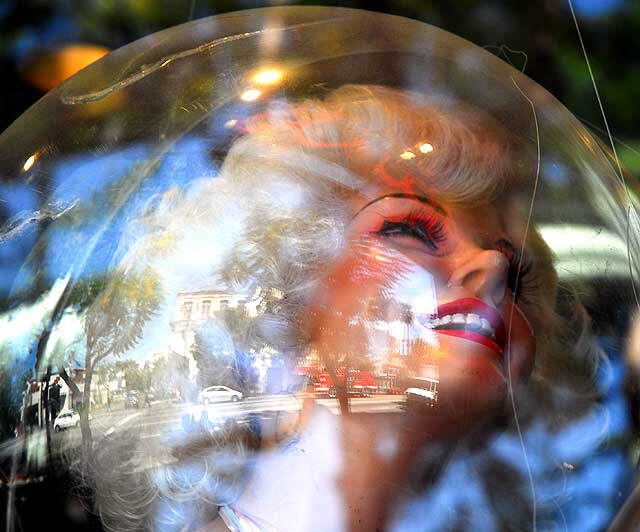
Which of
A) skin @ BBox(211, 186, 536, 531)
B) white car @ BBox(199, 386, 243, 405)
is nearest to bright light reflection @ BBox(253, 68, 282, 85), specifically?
skin @ BBox(211, 186, 536, 531)

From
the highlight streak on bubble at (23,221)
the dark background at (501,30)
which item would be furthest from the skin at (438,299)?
the dark background at (501,30)

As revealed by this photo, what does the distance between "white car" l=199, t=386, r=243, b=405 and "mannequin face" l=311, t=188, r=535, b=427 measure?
0.21 ft

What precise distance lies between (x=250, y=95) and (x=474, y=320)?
0.82ft

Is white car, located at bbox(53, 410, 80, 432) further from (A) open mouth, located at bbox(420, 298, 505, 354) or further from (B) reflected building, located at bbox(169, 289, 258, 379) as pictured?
(A) open mouth, located at bbox(420, 298, 505, 354)

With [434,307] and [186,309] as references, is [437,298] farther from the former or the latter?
[186,309]

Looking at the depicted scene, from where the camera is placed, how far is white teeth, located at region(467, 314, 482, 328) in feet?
1.95

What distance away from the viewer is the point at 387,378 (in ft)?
1.91

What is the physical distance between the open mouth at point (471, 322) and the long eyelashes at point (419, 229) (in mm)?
44

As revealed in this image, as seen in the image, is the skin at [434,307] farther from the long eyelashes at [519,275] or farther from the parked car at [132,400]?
the parked car at [132,400]

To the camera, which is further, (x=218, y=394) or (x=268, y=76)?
(x=268, y=76)

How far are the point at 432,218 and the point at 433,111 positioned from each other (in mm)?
99

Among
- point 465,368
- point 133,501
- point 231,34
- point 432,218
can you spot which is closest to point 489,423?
point 465,368

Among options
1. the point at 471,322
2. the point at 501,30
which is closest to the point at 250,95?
the point at 471,322

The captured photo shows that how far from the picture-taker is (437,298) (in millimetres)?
590
